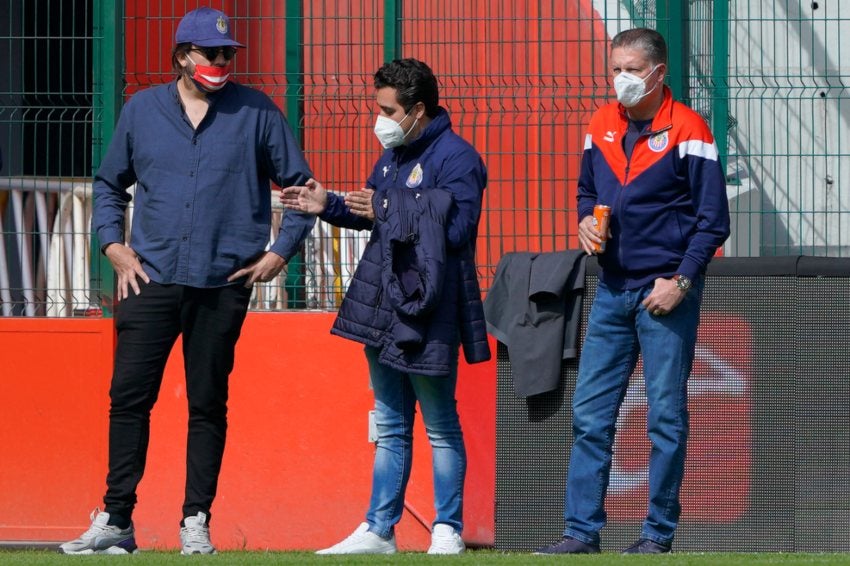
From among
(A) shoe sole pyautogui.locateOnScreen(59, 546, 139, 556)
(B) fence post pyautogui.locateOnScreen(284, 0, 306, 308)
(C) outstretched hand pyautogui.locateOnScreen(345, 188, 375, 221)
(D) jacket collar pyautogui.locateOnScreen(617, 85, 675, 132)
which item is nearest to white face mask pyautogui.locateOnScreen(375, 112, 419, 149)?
(C) outstretched hand pyautogui.locateOnScreen(345, 188, 375, 221)

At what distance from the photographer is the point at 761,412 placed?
A: 6.60 meters

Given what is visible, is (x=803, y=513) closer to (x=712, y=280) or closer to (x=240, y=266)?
(x=712, y=280)

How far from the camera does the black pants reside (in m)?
5.73

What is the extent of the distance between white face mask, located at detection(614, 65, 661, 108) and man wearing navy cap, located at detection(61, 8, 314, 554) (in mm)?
1360

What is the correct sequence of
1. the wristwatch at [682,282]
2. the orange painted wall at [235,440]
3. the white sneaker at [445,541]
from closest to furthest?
1. the wristwatch at [682,282]
2. the white sneaker at [445,541]
3. the orange painted wall at [235,440]

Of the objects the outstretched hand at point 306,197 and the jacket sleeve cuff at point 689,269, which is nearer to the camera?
the jacket sleeve cuff at point 689,269

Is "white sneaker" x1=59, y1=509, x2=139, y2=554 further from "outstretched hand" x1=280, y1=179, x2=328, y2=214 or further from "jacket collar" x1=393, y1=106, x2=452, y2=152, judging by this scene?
"jacket collar" x1=393, y1=106, x2=452, y2=152

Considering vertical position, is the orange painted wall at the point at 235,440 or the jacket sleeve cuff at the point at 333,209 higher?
the jacket sleeve cuff at the point at 333,209

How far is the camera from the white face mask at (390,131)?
5.83m

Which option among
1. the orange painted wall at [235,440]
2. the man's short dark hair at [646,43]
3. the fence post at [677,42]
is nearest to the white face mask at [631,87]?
the man's short dark hair at [646,43]

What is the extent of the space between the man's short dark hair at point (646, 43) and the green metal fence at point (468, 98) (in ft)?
5.84

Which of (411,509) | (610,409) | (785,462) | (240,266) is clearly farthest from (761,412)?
(240,266)

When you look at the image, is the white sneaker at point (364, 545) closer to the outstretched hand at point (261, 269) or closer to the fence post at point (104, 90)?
the outstretched hand at point (261, 269)

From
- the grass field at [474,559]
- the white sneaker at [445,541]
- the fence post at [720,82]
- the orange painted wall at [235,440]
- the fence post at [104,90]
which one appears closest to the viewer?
→ the grass field at [474,559]
